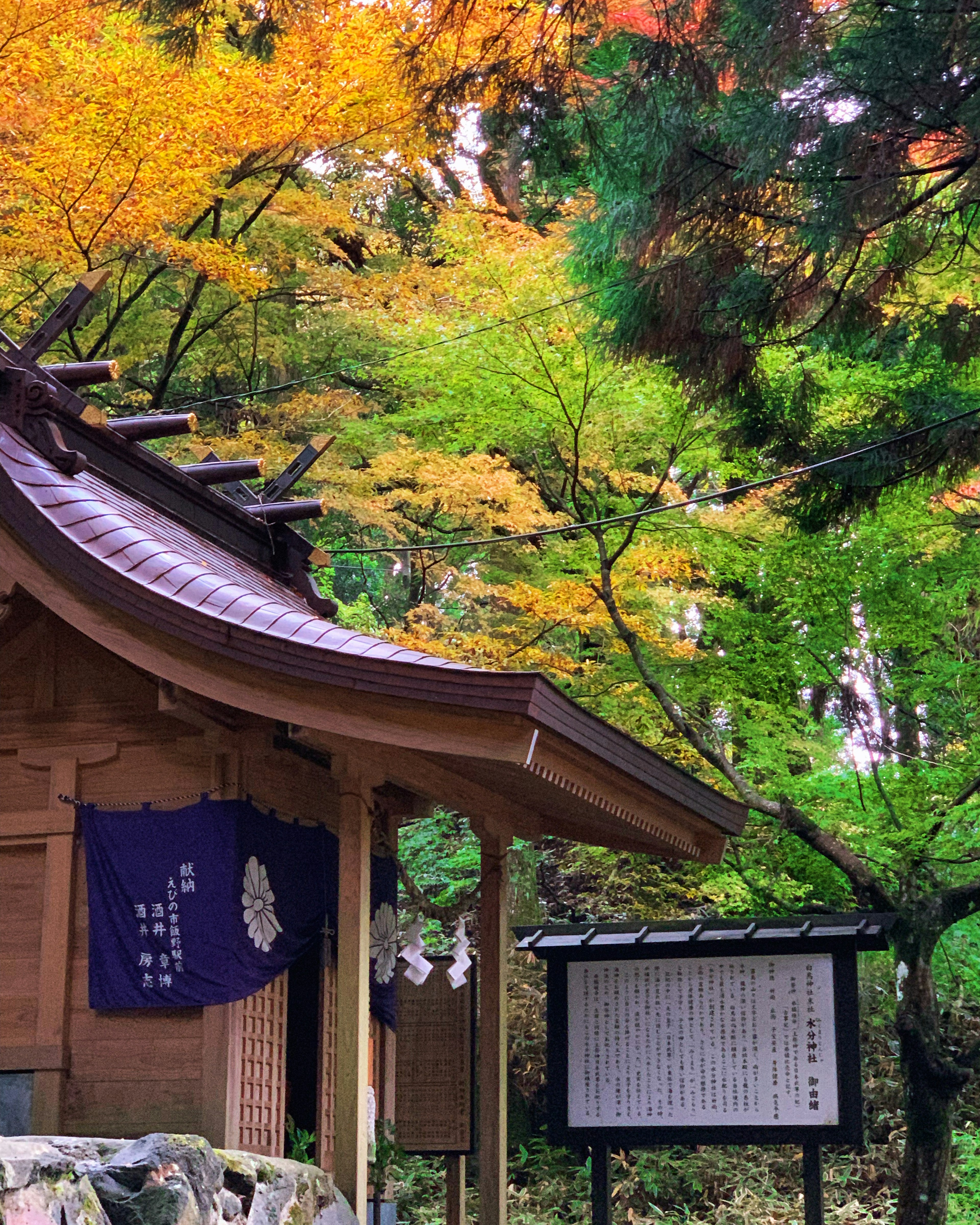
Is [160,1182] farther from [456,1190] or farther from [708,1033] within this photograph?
[456,1190]

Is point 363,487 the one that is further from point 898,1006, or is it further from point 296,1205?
point 296,1205

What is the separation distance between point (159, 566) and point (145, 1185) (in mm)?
2915

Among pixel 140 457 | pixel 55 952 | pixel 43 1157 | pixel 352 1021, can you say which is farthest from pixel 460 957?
pixel 43 1157

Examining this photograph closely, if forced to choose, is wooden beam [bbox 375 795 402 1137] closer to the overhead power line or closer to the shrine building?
the shrine building

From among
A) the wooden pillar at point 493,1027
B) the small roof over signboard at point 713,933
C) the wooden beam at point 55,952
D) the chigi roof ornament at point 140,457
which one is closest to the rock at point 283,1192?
the wooden beam at point 55,952

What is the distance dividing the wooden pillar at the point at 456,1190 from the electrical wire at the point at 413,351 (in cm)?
594

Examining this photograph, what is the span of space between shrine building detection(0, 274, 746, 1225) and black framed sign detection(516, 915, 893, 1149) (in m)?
0.56

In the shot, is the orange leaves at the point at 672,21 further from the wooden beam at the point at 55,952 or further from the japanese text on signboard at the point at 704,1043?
the japanese text on signboard at the point at 704,1043

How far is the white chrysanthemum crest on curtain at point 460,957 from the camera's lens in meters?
8.72

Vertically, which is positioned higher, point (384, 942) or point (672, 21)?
point (672, 21)

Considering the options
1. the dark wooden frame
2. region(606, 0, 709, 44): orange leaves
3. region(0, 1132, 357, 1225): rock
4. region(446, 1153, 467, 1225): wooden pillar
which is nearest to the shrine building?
the dark wooden frame

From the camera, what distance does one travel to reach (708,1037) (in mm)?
8258

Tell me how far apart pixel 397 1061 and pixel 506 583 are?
670 centimetres

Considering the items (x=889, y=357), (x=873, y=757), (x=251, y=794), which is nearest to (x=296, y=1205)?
(x=251, y=794)
